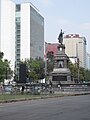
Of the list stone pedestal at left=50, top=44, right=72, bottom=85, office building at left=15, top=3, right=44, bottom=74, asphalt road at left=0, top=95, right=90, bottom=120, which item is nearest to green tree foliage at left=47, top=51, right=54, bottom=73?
office building at left=15, top=3, right=44, bottom=74

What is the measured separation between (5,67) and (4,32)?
2291 inches

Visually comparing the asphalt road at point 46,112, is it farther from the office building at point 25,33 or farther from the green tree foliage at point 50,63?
the office building at point 25,33

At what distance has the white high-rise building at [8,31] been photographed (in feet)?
547

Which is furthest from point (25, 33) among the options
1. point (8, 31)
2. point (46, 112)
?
Result: point (46, 112)

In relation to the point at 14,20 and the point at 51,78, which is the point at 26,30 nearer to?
the point at 14,20

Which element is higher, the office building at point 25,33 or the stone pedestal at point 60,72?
the office building at point 25,33

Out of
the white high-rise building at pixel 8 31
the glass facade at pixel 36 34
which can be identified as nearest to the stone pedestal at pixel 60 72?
the white high-rise building at pixel 8 31

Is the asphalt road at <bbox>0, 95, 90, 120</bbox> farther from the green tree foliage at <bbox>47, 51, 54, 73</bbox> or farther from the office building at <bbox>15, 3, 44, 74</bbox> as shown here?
the office building at <bbox>15, 3, 44, 74</bbox>

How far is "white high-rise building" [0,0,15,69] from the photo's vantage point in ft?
547

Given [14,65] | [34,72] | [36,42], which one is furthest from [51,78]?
[36,42]

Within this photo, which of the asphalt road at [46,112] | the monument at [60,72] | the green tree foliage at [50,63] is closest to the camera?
the asphalt road at [46,112]

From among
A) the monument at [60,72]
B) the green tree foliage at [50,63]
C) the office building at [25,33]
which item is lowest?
→ the monument at [60,72]

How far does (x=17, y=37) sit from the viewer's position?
17225 centimetres

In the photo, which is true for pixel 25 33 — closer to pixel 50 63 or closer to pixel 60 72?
pixel 50 63
